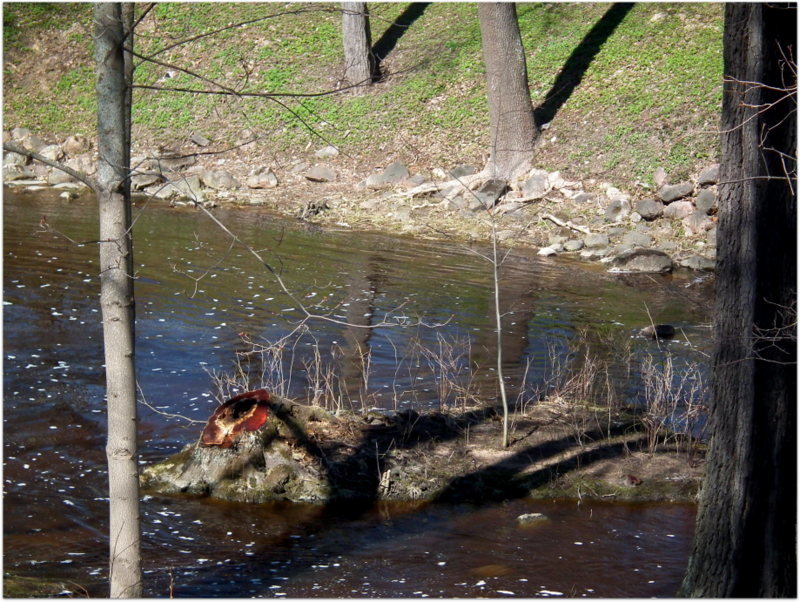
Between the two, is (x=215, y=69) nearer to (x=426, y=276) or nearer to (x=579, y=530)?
(x=426, y=276)

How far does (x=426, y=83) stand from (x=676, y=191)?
28.9 feet

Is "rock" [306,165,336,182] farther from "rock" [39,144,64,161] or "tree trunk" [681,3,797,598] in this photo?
"tree trunk" [681,3,797,598]

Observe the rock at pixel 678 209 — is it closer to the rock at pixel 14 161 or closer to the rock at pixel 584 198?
the rock at pixel 584 198

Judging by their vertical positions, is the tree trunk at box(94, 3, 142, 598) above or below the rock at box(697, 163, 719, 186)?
below

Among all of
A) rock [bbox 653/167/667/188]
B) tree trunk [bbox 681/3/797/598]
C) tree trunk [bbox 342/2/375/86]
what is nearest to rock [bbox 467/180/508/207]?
rock [bbox 653/167/667/188]

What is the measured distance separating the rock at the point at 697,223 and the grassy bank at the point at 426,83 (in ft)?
4.28

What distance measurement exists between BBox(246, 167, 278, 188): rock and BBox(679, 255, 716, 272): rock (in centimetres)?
1000

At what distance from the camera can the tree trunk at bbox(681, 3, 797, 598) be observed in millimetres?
5047

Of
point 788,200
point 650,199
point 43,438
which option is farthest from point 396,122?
point 788,200

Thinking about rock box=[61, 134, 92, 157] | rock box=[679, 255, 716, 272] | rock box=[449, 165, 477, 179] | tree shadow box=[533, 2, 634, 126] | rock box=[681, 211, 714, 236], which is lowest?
rock box=[679, 255, 716, 272]

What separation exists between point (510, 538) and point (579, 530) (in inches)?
23.2

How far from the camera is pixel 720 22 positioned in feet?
70.2

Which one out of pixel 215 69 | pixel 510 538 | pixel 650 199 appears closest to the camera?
pixel 510 538

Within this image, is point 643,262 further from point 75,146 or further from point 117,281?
point 75,146
